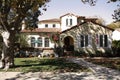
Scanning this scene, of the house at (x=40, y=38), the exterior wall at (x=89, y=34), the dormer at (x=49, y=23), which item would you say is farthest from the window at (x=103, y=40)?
the dormer at (x=49, y=23)

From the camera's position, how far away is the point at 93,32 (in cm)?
4322

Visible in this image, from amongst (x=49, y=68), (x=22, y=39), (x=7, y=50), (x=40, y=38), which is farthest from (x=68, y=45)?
(x=49, y=68)

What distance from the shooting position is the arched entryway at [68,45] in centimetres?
4297

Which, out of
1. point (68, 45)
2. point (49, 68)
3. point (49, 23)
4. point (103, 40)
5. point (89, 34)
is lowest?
point (49, 68)

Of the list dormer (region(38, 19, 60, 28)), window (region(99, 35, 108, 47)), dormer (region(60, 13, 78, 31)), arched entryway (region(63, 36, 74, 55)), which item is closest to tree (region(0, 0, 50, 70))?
arched entryway (region(63, 36, 74, 55))

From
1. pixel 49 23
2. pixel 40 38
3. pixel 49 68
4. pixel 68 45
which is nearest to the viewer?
pixel 49 68

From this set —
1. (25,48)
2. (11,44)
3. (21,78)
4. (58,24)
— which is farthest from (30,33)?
(21,78)

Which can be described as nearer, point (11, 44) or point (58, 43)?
point (11, 44)

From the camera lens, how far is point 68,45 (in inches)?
1805

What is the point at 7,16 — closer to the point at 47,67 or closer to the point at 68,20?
the point at 47,67

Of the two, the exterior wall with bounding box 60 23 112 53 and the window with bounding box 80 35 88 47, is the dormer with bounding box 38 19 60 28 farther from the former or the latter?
the window with bounding box 80 35 88 47

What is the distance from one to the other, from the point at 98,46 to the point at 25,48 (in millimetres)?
10593

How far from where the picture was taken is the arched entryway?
4297 centimetres

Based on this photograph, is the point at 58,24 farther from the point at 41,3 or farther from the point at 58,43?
the point at 41,3
